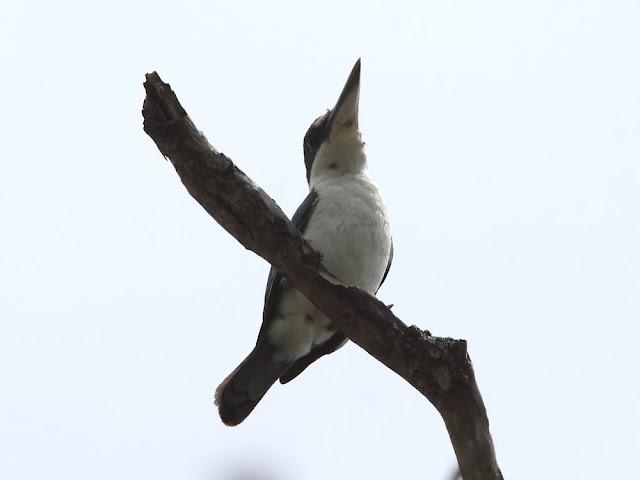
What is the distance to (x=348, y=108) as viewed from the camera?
773 centimetres

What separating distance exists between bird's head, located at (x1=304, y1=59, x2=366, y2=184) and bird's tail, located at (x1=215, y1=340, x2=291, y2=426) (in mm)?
1623

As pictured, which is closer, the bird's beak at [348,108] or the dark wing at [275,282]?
the dark wing at [275,282]

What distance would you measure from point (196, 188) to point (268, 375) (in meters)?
2.20

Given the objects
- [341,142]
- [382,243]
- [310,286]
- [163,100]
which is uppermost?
[341,142]

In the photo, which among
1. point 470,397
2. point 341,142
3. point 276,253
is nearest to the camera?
point 470,397

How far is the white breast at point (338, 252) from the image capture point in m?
6.59

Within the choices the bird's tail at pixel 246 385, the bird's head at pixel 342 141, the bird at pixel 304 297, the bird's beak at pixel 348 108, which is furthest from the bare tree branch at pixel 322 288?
the bird's beak at pixel 348 108

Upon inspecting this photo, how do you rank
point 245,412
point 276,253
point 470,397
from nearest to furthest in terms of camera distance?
point 470,397
point 276,253
point 245,412

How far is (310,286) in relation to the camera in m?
5.24

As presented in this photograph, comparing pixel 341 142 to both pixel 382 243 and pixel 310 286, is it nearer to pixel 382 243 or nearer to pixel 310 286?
pixel 382 243

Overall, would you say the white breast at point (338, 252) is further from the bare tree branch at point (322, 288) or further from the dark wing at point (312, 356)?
the bare tree branch at point (322, 288)

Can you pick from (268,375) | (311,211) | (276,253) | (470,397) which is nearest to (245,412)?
(268,375)

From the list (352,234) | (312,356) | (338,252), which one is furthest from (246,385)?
(352,234)

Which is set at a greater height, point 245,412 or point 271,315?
point 271,315
